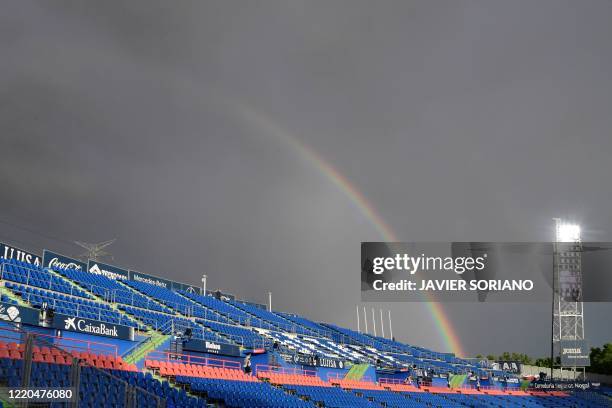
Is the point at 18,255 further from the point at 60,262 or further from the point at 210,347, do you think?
the point at 210,347

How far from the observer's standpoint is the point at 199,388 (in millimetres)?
27078

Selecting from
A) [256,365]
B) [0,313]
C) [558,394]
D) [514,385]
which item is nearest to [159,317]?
[256,365]

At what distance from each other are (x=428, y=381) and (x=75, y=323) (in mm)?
34340

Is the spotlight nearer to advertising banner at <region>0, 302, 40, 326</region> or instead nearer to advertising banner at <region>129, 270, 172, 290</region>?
advertising banner at <region>129, 270, 172, 290</region>

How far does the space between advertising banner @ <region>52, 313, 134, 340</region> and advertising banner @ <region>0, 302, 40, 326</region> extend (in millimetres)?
892

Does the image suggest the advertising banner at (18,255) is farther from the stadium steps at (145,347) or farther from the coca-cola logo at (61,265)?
the stadium steps at (145,347)

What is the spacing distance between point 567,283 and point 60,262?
49.2 metres

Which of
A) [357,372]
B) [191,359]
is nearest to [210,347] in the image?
[191,359]

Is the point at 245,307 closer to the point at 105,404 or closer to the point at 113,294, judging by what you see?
the point at 113,294

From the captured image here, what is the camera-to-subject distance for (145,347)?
93.5 feet

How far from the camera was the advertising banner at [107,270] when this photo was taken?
45156mm

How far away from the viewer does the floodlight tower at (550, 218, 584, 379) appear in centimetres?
6650

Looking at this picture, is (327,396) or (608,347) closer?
(327,396)

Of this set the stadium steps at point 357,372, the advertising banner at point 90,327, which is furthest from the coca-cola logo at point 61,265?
the stadium steps at point 357,372
